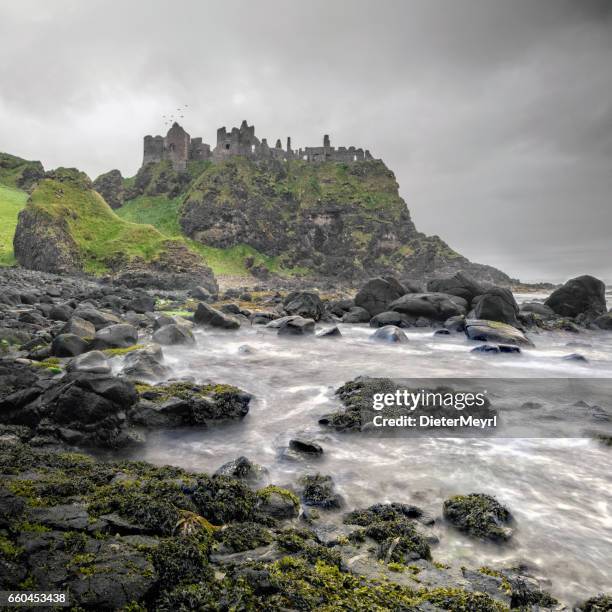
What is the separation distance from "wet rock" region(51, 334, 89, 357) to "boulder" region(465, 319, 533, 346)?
22017mm

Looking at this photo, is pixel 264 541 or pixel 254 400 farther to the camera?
pixel 254 400

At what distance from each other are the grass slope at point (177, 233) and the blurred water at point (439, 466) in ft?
228

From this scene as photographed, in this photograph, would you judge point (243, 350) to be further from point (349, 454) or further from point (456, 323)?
point (456, 323)

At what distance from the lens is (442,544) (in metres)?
5.88

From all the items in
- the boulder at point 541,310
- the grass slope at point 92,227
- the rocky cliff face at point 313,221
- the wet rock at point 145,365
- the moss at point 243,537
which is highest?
the rocky cliff face at point 313,221

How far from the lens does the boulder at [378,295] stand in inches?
1416

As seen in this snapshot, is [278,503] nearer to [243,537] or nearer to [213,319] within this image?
[243,537]

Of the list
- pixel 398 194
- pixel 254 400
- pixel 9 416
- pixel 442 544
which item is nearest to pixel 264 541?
pixel 442 544

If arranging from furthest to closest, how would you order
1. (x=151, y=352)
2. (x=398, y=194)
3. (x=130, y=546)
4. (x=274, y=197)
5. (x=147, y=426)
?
1. (x=398, y=194)
2. (x=274, y=197)
3. (x=151, y=352)
4. (x=147, y=426)
5. (x=130, y=546)

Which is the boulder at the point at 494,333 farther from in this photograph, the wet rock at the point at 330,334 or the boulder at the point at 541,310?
the boulder at the point at 541,310

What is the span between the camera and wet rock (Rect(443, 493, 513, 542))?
6070 mm

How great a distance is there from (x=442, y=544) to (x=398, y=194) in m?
114

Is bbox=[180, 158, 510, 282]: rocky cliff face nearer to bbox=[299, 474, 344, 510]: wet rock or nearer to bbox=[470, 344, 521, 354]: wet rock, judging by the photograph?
bbox=[470, 344, 521, 354]: wet rock

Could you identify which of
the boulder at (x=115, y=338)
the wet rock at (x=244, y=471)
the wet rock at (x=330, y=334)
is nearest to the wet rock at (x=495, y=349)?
the wet rock at (x=330, y=334)
